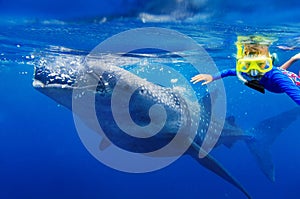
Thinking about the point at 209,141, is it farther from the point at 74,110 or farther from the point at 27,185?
the point at 27,185

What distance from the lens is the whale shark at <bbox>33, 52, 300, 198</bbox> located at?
5664 mm

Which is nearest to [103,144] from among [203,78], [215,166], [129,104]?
[129,104]

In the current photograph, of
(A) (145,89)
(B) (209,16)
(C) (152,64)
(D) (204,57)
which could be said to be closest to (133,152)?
(A) (145,89)

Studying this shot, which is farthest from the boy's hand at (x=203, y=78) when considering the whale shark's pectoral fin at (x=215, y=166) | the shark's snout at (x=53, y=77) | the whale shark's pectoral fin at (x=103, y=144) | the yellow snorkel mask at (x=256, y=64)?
the whale shark's pectoral fin at (x=103, y=144)

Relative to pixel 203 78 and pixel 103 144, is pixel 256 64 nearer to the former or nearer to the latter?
pixel 203 78

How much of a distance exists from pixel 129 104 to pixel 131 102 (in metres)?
0.06

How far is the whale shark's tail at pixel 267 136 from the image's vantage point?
1323cm

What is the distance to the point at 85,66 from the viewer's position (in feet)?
19.2

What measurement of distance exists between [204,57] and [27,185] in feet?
70.5

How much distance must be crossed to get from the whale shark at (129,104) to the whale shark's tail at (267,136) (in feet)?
18.1

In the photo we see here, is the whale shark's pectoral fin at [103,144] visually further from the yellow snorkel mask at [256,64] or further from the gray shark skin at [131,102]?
the yellow snorkel mask at [256,64]

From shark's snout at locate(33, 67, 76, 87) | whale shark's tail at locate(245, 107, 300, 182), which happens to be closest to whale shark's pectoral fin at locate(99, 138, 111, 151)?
shark's snout at locate(33, 67, 76, 87)

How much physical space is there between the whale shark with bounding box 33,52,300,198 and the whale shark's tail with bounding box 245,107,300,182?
5.50m

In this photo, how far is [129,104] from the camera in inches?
249
